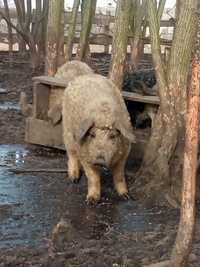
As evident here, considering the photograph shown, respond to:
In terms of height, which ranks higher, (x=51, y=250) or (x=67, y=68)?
(x=67, y=68)

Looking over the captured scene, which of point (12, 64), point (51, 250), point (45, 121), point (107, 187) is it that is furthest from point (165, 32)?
point (51, 250)

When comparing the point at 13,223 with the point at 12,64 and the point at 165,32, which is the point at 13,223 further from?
the point at 165,32

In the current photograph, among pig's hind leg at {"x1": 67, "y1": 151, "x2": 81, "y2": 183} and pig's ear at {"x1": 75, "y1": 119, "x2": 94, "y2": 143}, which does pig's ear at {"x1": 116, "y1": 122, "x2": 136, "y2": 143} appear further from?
pig's hind leg at {"x1": 67, "y1": 151, "x2": 81, "y2": 183}

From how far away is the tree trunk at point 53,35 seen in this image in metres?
9.23

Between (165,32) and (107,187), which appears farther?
(165,32)

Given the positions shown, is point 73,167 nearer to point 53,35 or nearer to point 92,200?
point 92,200

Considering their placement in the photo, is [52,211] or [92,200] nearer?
[52,211]

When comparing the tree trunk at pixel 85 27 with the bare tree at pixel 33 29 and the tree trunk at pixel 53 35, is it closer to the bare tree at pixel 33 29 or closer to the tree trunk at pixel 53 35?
the tree trunk at pixel 53 35

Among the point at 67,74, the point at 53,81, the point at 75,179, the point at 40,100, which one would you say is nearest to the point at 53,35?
the point at 67,74

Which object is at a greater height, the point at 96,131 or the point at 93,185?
the point at 96,131

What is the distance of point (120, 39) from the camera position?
22.6 ft

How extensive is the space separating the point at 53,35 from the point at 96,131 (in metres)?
4.19

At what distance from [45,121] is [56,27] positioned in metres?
2.13

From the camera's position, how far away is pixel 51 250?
4.34m
